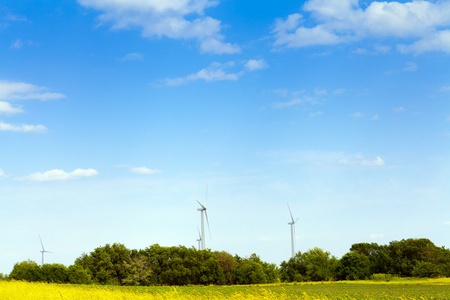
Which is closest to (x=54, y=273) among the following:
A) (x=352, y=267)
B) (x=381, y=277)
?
(x=352, y=267)

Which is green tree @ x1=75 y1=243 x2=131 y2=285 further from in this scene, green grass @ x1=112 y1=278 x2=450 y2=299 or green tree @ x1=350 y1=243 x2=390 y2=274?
green tree @ x1=350 y1=243 x2=390 y2=274

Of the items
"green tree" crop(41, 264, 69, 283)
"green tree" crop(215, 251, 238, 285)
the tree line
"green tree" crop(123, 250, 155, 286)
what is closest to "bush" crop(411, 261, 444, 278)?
the tree line

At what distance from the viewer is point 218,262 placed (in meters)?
90.4

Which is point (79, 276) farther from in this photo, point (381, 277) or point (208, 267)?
point (381, 277)

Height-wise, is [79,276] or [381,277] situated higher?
[79,276]

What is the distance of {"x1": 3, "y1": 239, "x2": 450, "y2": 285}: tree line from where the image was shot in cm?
8900

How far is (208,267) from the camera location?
89375 mm

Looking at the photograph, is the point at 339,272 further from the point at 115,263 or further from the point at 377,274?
the point at 115,263

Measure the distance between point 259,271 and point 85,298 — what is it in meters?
67.0

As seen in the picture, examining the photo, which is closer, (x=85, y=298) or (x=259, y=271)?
(x=85, y=298)

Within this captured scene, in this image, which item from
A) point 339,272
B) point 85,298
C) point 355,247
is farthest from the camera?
point 355,247

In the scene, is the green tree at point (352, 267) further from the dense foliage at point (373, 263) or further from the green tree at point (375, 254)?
the green tree at point (375, 254)

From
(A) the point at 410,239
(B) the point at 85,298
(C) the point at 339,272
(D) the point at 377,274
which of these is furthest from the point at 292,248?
(B) the point at 85,298

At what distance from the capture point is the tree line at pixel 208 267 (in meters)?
89.0
